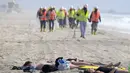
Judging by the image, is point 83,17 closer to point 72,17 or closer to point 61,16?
point 72,17

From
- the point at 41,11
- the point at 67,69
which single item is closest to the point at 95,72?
the point at 67,69

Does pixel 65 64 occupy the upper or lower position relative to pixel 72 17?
upper

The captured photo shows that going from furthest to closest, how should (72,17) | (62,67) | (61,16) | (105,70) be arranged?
(61,16) < (72,17) < (62,67) < (105,70)

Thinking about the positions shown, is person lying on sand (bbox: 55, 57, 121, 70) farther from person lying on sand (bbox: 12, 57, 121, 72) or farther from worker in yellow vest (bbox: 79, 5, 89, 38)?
worker in yellow vest (bbox: 79, 5, 89, 38)

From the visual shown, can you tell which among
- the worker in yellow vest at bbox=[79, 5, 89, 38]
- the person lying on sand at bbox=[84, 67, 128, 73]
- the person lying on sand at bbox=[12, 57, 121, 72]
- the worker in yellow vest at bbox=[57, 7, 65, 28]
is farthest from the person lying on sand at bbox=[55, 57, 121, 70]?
the worker in yellow vest at bbox=[57, 7, 65, 28]

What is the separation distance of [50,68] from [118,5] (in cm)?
15215

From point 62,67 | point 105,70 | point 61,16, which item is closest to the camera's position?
point 105,70

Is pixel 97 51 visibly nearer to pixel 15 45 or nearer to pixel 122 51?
pixel 122 51

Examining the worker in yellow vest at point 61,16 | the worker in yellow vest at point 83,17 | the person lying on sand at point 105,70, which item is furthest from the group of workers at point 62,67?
the worker in yellow vest at point 61,16

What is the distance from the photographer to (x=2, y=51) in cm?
1563

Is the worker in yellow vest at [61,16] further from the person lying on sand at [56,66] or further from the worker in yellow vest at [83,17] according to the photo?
the person lying on sand at [56,66]

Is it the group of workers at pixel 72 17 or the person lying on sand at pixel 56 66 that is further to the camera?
the group of workers at pixel 72 17

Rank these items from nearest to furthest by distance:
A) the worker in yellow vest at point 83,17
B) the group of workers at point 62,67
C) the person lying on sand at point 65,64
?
the group of workers at point 62,67, the person lying on sand at point 65,64, the worker in yellow vest at point 83,17

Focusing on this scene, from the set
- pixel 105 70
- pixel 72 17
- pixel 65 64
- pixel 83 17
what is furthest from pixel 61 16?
pixel 105 70
